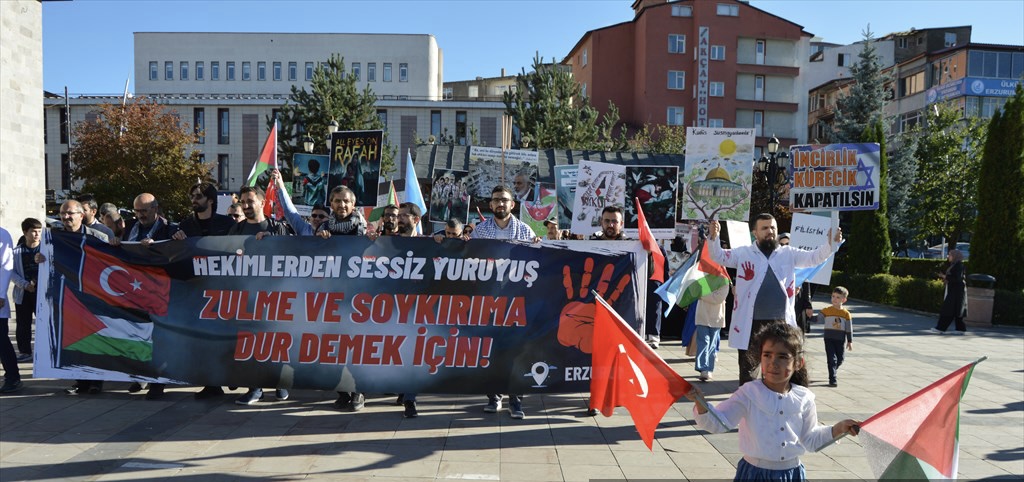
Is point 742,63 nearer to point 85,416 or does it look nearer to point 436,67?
point 436,67

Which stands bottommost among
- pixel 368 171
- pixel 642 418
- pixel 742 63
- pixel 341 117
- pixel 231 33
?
pixel 642 418

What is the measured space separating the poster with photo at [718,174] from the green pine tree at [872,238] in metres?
15.1

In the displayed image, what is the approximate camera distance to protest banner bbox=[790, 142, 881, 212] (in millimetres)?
11406

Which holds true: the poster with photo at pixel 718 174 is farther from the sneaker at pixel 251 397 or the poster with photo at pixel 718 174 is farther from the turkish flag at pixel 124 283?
the turkish flag at pixel 124 283

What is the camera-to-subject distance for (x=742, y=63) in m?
51.8

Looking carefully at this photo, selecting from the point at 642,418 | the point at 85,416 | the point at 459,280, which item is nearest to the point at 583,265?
the point at 459,280

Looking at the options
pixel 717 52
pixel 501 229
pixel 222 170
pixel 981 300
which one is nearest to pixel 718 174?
pixel 501 229

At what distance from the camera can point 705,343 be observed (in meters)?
8.77

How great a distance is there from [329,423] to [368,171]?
7.40 meters

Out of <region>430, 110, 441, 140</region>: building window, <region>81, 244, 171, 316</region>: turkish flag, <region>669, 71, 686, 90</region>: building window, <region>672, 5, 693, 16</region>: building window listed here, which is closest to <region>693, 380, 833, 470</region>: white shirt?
<region>81, 244, 171, 316</region>: turkish flag

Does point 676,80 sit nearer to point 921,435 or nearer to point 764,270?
point 764,270

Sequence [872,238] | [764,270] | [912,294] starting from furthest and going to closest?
[872,238]
[912,294]
[764,270]

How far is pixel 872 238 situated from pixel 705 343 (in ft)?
60.6

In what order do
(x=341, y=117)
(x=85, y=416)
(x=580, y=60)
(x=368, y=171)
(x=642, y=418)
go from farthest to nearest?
(x=580, y=60)
(x=341, y=117)
(x=368, y=171)
(x=85, y=416)
(x=642, y=418)
